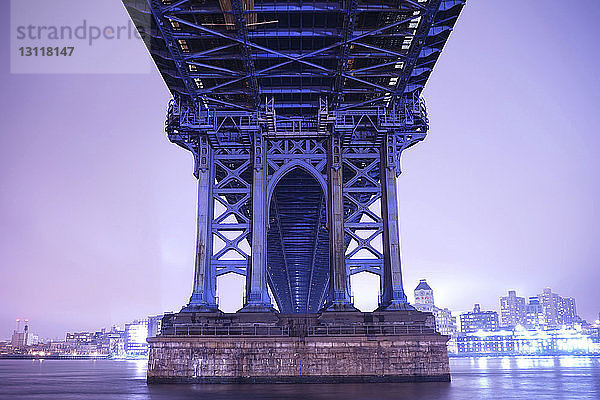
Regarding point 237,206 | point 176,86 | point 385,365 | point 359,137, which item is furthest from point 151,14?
point 385,365

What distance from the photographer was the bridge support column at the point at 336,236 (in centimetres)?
3731

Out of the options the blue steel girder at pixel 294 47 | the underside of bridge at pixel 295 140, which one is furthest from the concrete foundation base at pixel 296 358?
the blue steel girder at pixel 294 47

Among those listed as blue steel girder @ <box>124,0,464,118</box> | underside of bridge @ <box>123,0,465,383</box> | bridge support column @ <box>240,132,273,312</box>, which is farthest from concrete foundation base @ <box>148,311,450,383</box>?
blue steel girder @ <box>124,0,464,118</box>

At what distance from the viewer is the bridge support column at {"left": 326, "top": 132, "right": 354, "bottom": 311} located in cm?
→ 3731

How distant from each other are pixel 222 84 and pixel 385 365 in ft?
62.2

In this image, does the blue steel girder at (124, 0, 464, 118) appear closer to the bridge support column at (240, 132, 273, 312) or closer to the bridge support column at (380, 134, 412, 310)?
the bridge support column at (240, 132, 273, 312)

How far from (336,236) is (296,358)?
9207 millimetres

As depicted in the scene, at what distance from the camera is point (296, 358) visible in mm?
32469

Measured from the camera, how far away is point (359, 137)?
4178 cm

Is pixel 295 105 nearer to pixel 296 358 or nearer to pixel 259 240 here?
pixel 259 240

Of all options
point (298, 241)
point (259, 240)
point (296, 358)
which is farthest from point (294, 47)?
point (298, 241)

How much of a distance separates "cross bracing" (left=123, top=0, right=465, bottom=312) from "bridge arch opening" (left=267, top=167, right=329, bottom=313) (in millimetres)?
3006

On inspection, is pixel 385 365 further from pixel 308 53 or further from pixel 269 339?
pixel 308 53

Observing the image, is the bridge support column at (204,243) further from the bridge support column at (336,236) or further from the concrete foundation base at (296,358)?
the bridge support column at (336,236)
